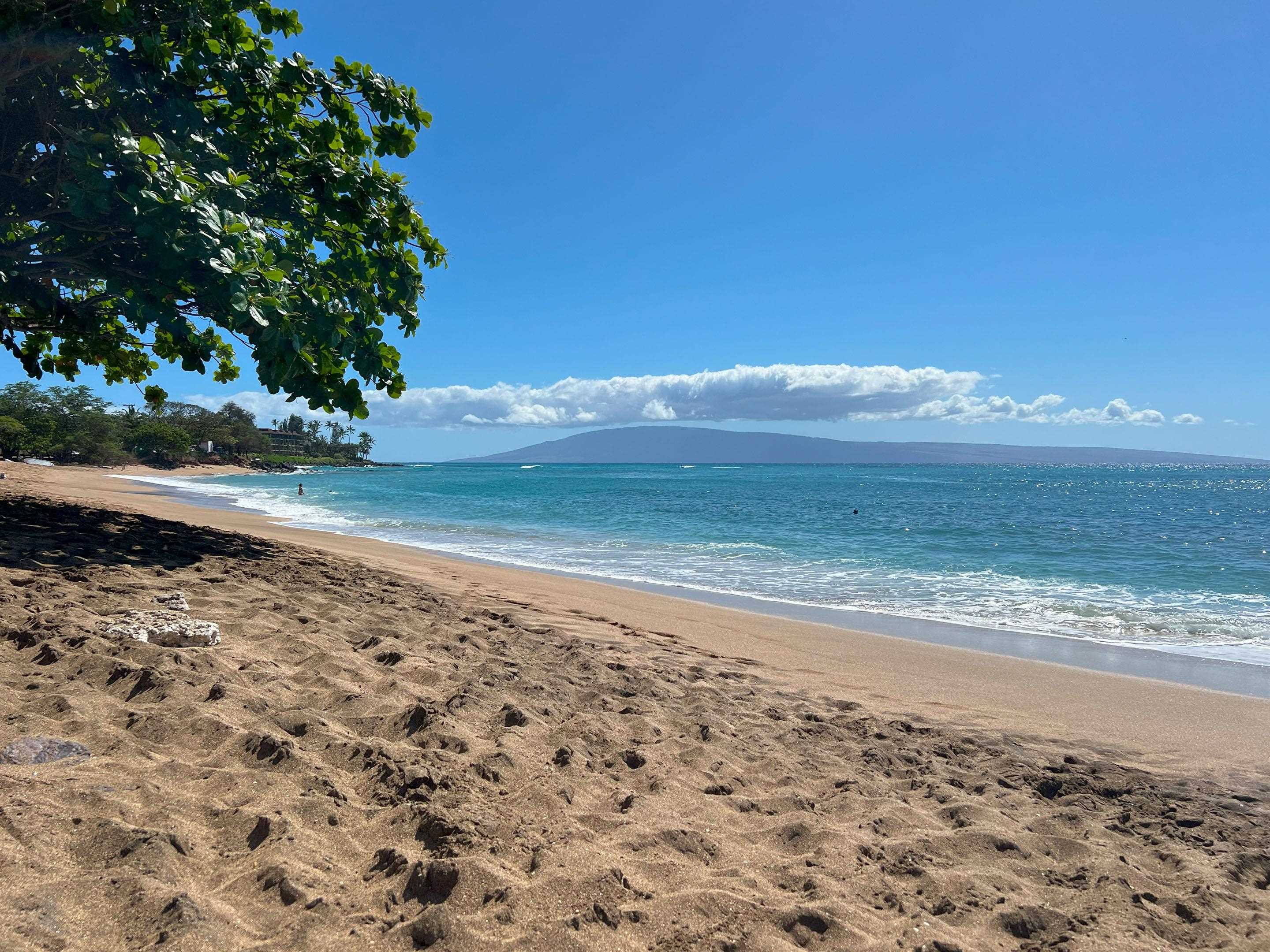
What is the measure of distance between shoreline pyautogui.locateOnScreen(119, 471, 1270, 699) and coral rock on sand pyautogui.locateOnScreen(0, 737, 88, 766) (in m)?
8.67

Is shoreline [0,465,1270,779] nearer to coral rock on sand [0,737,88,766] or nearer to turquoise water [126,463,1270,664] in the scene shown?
turquoise water [126,463,1270,664]

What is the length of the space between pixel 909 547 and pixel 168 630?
67.1 feet

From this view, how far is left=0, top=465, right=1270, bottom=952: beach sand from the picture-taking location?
251 cm

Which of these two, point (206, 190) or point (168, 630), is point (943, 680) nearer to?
point (168, 630)

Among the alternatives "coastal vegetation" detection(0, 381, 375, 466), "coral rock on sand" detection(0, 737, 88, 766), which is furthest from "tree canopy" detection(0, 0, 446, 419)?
"coastal vegetation" detection(0, 381, 375, 466)

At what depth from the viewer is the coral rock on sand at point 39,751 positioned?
3084 millimetres

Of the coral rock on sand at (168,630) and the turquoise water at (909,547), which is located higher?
the coral rock on sand at (168,630)

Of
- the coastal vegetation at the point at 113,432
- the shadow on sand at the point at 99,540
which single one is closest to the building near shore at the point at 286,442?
the coastal vegetation at the point at 113,432

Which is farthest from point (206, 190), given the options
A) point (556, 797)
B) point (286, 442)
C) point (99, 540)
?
point (286, 442)

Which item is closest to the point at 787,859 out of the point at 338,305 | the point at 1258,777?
the point at 1258,777

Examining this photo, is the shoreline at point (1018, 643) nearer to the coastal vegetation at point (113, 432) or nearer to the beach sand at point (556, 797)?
the beach sand at point (556, 797)

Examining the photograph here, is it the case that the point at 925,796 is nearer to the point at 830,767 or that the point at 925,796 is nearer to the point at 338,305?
the point at 830,767

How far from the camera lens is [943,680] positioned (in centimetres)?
712

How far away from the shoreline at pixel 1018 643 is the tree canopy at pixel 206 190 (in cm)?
681
